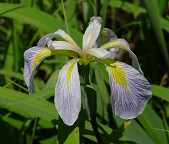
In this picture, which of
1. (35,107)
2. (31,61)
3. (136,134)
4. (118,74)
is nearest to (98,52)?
(118,74)

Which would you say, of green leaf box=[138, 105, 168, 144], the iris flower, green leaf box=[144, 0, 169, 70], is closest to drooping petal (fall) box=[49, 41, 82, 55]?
the iris flower

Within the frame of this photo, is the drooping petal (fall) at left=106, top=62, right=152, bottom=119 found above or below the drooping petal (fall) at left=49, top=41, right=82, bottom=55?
below

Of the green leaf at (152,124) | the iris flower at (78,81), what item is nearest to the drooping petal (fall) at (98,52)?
the iris flower at (78,81)

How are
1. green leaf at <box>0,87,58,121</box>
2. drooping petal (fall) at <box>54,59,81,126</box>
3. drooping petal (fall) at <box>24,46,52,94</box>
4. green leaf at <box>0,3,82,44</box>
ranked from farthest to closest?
green leaf at <box>0,3,82,44</box>, green leaf at <box>0,87,58,121</box>, drooping petal (fall) at <box>24,46,52,94</box>, drooping petal (fall) at <box>54,59,81,126</box>

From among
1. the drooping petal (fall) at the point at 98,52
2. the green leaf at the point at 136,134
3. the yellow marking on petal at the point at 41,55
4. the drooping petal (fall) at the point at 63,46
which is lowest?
the green leaf at the point at 136,134

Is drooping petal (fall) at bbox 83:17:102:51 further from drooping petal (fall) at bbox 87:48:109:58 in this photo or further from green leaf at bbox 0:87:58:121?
green leaf at bbox 0:87:58:121

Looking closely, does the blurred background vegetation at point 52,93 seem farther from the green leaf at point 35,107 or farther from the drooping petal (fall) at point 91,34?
the drooping petal (fall) at point 91,34
